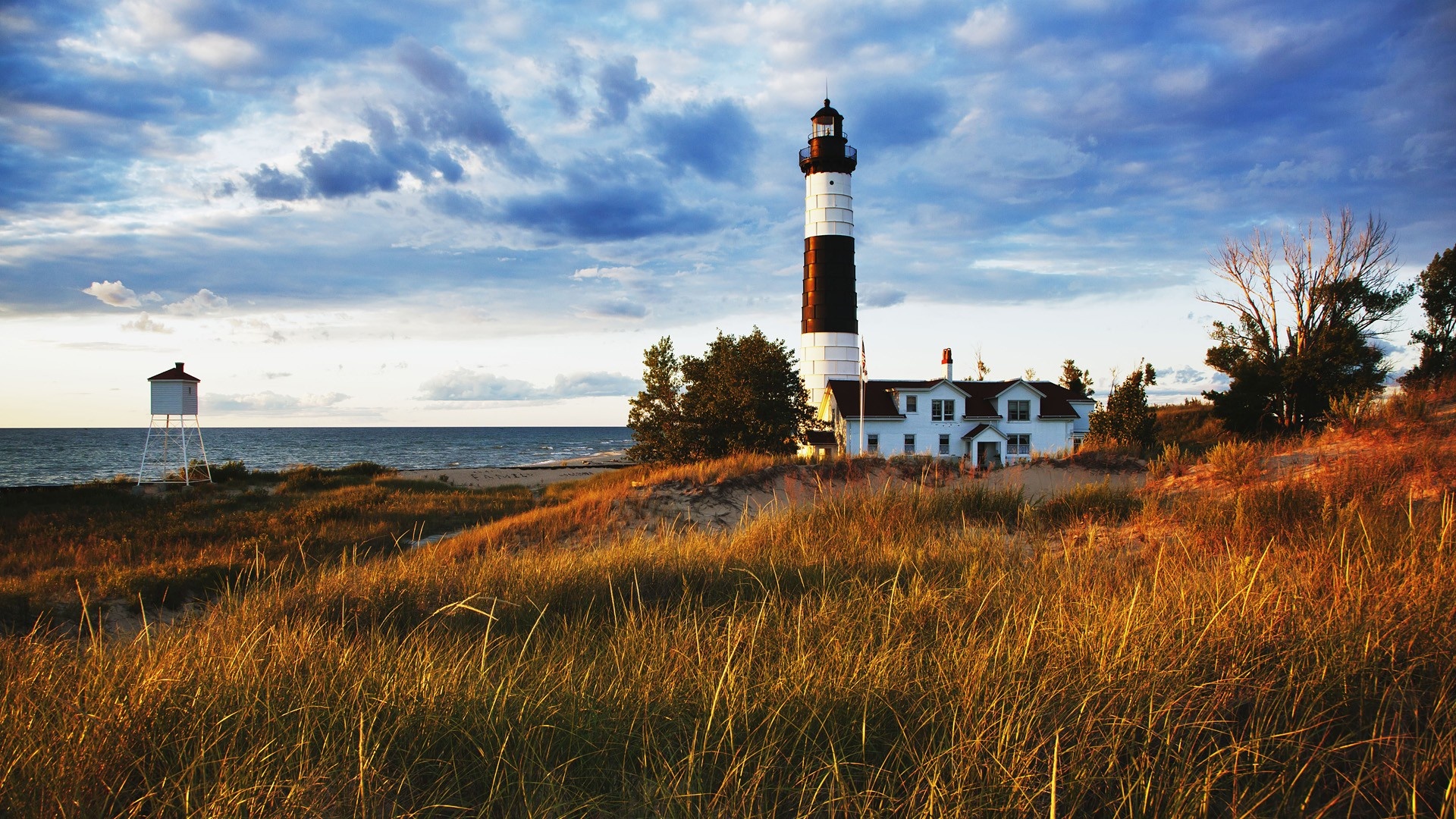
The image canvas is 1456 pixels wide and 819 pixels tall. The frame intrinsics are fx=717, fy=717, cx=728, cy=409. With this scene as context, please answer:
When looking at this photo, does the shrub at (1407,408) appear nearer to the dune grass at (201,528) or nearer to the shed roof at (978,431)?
the dune grass at (201,528)

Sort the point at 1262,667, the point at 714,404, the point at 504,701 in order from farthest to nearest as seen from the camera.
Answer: the point at 714,404
the point at 1262,667
the point at 504,701

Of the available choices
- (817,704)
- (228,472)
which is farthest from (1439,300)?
(228,472)

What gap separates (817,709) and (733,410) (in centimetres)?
2658

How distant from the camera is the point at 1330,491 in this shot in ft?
24.6

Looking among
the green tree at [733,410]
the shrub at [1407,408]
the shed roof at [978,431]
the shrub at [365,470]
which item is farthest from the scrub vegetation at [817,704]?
the shed roof at [978,431]

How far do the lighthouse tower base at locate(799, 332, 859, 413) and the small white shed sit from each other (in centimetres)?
2619

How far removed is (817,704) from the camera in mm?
2898

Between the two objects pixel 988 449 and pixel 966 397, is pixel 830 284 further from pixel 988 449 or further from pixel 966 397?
pixel 988 449

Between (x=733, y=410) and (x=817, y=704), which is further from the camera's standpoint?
(x=733, y=410)

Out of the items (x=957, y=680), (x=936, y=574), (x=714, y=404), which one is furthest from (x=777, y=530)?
(x=714, y=404)

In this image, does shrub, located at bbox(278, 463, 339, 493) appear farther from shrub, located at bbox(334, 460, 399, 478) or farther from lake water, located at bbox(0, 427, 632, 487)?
lake water, located at bbox(0, 427, 632, 487)

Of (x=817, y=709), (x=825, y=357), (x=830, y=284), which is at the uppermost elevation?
(x=830, y=284)

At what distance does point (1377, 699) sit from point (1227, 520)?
487cm

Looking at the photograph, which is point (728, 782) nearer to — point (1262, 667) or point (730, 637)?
point (730, 637)
